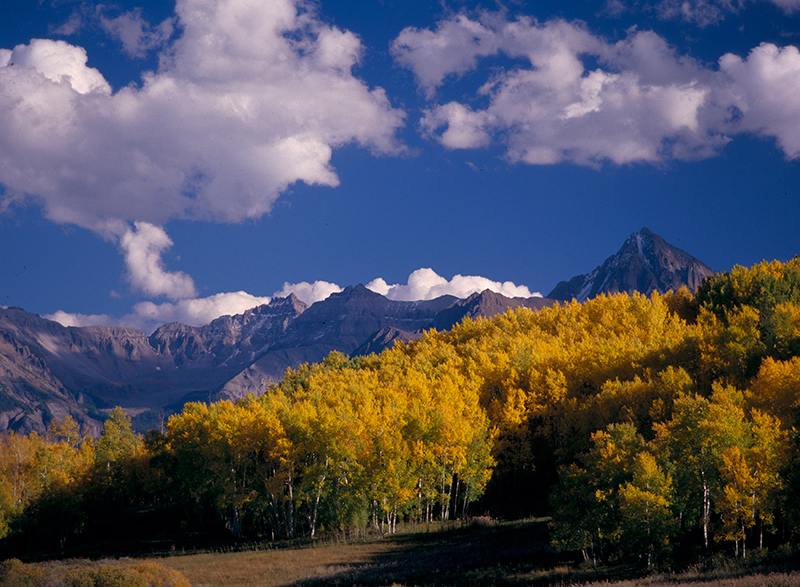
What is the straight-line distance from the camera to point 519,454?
67062mm

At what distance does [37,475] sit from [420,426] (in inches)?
2495

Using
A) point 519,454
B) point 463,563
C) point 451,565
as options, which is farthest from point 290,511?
point 463,563

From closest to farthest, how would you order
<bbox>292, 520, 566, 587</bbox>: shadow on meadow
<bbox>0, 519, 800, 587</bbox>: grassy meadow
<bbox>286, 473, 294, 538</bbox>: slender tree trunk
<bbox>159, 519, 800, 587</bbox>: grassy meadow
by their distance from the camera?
<bbox>159, 519, 800, 587</bbox>: grassy meadow
<bbox>0, 519, 800, 587</bbox>: grassy meadow
<bbox>292, 520, 566, 587</bbox>: shadow on meadow
<bbox>286, 473, 294, 538</bbox>: slender tree trunk

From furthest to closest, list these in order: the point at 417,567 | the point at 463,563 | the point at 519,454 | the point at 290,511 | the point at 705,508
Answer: the point at 519,454, the point at 290,511, the point at 417,567, the point at 463,563, the point at 705,508

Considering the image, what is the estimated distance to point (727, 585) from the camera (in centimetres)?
2623

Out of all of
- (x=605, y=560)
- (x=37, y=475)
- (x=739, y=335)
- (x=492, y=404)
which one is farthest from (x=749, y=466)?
(x=37, y=475)

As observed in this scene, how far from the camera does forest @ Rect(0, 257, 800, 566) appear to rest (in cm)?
3734

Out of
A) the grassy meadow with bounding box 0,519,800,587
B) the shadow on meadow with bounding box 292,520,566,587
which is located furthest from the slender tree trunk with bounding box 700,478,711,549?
the shadow on meadow with bounding box 292,520,566,587

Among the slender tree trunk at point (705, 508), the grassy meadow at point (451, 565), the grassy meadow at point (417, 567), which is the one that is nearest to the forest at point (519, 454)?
the slender tree trunk at point (705, 508)

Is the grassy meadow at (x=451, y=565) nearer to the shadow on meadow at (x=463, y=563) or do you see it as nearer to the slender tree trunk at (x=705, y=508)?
the shadow on meadow at (x=463, y=563)

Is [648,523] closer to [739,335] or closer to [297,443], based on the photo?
[739,335]

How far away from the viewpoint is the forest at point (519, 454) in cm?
3734

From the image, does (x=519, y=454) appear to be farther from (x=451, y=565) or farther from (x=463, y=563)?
(x=451, y=565)

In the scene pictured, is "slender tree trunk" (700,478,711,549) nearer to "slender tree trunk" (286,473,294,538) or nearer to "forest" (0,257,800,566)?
"forest" (0,257,800,566)
